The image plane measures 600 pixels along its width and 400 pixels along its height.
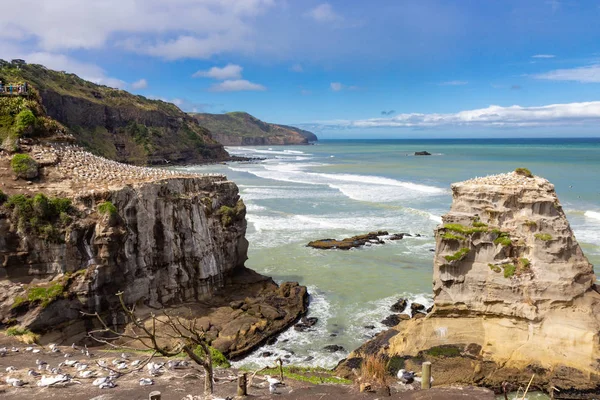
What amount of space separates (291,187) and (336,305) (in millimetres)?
40657

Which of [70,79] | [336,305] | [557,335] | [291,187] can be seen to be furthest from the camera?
[70,79]

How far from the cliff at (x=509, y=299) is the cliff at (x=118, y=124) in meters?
81.3

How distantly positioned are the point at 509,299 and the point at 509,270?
36.2 inches

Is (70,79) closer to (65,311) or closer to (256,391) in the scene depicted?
(65,311)

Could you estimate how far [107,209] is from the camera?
1712 cm

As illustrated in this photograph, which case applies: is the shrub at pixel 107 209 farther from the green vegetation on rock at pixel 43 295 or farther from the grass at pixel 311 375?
the grass at pixel 311 375

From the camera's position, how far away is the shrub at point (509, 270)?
14.6 metres

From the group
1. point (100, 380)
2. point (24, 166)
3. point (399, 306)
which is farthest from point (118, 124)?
point (100, 380)

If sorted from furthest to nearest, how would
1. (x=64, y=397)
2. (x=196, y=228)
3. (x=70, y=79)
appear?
(x=70, y=79) < (x=196, y=228) < (x=64, y=397)

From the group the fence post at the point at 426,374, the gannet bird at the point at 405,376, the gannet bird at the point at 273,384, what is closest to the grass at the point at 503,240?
the gannet bird at the point at 405,376

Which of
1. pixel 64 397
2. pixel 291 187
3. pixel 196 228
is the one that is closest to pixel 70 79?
pixel 291 187

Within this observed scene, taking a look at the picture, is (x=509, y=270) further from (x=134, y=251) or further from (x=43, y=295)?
(x=43, y=295)

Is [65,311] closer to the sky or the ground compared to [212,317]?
closer to the sky

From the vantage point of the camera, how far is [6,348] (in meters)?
14.0
